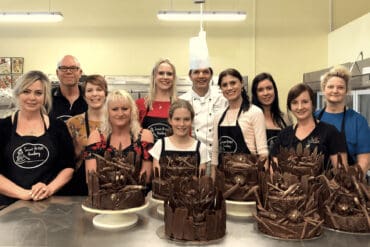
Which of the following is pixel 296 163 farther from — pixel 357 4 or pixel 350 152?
pixel 357 4

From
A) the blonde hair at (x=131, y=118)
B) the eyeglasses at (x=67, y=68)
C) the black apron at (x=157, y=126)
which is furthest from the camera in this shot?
the eyeglasses at (x=67, y=68)

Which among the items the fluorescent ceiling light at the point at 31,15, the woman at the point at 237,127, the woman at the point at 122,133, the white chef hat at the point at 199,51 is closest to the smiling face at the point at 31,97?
the woman at the point at 122,133

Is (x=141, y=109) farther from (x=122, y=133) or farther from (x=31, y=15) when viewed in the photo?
(x=31, y=15)

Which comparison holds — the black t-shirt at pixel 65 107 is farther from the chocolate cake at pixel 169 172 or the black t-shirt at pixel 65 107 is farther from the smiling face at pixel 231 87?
the chocolate cake at pixel 169 172

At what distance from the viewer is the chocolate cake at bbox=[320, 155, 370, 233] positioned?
1238 mm

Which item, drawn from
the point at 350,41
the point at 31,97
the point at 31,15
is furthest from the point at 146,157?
the point at 350,41

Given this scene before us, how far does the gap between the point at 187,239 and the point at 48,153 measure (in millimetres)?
881

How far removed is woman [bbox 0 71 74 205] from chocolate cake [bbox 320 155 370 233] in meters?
1.14

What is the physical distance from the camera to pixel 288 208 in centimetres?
122

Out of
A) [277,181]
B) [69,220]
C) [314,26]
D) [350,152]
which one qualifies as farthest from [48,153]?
[314,26]

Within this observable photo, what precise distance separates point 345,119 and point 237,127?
0.57 metres

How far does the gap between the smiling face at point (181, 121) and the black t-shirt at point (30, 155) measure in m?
0.53

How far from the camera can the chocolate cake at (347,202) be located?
124cm

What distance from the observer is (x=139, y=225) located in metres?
1.36
